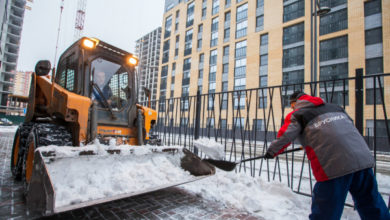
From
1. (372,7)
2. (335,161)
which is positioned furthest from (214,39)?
(335,161)

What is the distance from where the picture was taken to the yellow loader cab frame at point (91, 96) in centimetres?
335

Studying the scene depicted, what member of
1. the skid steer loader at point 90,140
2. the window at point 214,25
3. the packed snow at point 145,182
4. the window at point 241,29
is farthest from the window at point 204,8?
the packed snow at point 145,182

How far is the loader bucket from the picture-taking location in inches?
85.3

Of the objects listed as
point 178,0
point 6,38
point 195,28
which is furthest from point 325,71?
point 6,38

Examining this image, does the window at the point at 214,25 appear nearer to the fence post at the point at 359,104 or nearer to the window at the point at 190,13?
the window at the point at 190,13

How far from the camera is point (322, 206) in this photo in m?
2.01

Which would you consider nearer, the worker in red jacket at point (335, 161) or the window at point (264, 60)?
the worker in red jacket at point (335, 161)

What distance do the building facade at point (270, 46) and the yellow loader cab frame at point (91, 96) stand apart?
8.85 m

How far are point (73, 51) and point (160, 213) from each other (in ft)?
10.6

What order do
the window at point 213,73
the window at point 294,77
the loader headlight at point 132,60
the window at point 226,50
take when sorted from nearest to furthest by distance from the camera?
the loader headlight at point 132,60
the window at point 294,77
the window at point 226,50
the window at point 213,73

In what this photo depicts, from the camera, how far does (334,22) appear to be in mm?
21344

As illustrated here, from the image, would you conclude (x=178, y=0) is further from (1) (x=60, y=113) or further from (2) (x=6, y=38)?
(2) (x=6, y=38)

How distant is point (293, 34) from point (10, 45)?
71.8 meters

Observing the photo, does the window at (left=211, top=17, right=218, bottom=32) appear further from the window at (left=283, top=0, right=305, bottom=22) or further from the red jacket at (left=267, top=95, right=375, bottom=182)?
the red jacket at (left=267, top=95, right=375, bottom=182)
